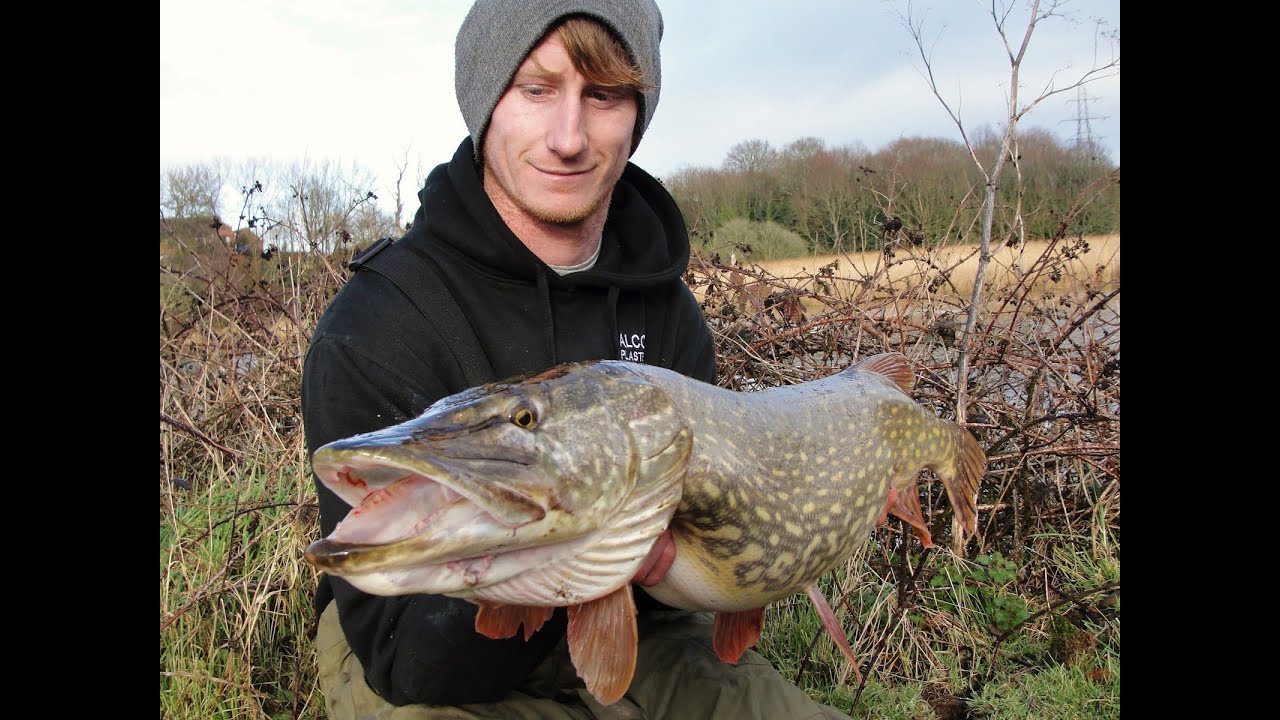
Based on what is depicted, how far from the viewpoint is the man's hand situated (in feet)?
4.76

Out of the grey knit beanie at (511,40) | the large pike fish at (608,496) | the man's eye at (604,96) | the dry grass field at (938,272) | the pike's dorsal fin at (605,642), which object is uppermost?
the grey knit beanie at (511,40)

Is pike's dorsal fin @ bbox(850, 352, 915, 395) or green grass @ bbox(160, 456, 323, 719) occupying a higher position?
pike's dorsal fin @ bbox(850, 352, 915, 395)

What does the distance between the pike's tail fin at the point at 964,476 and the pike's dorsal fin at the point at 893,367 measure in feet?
0.51

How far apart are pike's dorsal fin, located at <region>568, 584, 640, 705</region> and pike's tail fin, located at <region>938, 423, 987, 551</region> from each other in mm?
1062

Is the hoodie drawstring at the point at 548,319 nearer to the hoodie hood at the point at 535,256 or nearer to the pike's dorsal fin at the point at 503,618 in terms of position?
the hoodie hood at the point at 535,256

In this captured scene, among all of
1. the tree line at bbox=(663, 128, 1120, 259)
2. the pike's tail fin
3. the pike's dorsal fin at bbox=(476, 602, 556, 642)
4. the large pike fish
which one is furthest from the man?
the tree line at bbox=(663, 128, 1120, 259)

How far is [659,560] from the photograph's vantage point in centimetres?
146

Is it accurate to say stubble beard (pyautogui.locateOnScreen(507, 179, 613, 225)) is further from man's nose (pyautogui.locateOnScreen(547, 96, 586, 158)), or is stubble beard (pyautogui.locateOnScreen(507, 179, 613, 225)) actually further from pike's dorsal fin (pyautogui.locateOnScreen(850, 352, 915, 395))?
pike's dorsal fin (pyautogui.locateOnScreen(850, 352, 915, 395))

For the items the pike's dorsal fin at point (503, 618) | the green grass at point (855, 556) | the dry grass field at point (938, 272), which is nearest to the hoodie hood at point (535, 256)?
the pike's dorsal fin at point (503, 618)

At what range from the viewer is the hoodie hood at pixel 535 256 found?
1.97 metres

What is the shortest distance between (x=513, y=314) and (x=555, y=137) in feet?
1.39
